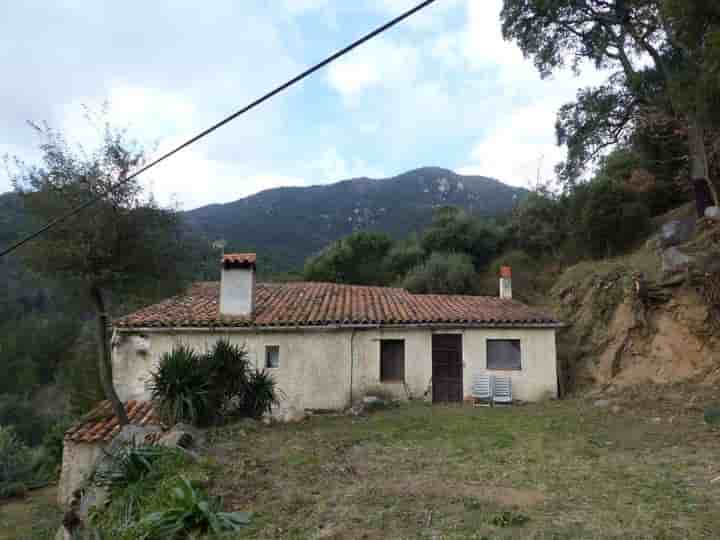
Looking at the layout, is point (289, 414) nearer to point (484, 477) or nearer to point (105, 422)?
point (105, 422)

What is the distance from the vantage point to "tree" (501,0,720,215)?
11.7 m

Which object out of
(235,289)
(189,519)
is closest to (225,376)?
(235,289)

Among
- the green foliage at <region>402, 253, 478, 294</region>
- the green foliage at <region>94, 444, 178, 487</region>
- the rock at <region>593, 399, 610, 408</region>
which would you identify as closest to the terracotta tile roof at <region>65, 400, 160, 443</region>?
the green foliage at <region>94, 444, 178, 487</region>

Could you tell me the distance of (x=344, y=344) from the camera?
42.0ft

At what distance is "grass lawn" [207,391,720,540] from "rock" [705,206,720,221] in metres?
5.85

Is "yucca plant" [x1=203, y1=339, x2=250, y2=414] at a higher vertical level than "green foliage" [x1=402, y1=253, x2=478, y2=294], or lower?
lower

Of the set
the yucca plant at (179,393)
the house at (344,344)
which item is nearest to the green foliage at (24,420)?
the house at (344,344)

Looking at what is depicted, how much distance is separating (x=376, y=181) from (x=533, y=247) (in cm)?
5673

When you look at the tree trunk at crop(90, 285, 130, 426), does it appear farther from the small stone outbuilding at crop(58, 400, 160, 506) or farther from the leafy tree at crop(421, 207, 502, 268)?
the leafy tree at crop(421, 207, 502, 268)

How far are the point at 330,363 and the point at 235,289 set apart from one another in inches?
141

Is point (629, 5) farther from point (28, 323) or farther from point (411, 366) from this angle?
point (28, 323)

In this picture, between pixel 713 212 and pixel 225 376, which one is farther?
pixel 713 212

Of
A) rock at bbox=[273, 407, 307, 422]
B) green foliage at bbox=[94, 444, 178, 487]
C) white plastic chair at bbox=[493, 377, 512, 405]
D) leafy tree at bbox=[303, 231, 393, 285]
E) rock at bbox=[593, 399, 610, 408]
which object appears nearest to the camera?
green foliage at bbox=[94, 444, 178, 487]

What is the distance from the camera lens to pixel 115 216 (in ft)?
31.5
